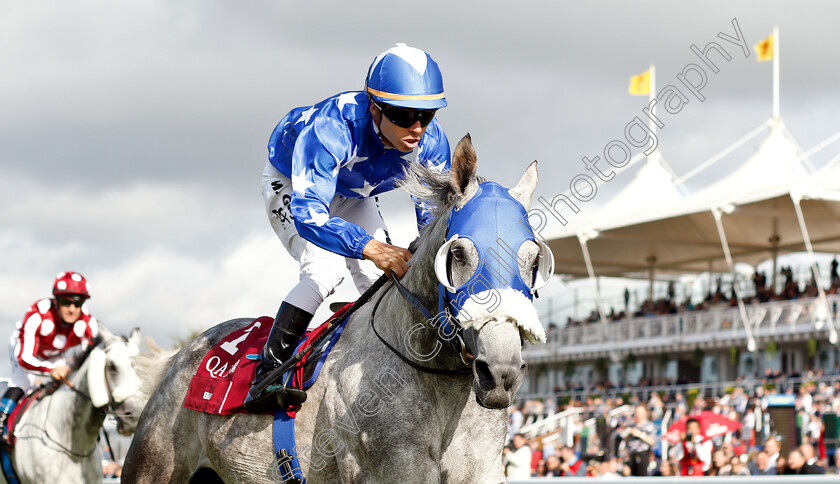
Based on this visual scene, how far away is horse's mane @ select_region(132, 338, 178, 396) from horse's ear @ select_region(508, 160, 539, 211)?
248 centimetres

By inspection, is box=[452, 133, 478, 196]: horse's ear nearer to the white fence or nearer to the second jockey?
the second jockey

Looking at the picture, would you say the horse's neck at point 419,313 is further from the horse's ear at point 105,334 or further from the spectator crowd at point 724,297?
the spectator crowd at point 724,297

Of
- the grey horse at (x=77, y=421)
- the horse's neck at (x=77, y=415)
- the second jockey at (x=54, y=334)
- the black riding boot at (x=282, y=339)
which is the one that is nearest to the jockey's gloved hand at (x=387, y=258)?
the black riding boot at (x=282, y=339)

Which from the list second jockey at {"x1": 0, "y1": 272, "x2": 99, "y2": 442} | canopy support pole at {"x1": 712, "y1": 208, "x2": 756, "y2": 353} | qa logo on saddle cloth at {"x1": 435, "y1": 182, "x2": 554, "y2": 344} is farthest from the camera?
canopy support pole at {"x1": 712, "y1": 208, "x2": 756, "y2": 353}

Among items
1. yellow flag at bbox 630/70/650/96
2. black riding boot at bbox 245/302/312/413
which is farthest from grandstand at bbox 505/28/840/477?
black riding boot at bbox 245/302/312/413

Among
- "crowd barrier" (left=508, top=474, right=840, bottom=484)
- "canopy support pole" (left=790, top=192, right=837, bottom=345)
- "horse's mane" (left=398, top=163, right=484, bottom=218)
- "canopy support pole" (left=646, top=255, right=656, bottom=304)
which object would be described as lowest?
"crowd barrier" (left=508, top=474, right=840, bottom=484)

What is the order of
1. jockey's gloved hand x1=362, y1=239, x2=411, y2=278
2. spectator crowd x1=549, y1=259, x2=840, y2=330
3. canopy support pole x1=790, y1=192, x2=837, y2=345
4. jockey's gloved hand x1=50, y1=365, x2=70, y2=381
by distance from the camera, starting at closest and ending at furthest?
jockey's gloved hand x1=362, y1=239, x2=411, y2=278
jockey's gloved hand x1=50, y1=365, x2=70, y2=381
canopy support pole x1=790, y1=192, x2=837, y2=345
spectator crowd x1=549, y1=259, x2=840, y2=330

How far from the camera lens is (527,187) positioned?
3627 mm

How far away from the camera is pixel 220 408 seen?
14.1 feet

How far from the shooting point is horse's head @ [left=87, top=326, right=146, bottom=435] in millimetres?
7977

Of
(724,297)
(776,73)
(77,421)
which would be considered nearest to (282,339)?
(77,421)

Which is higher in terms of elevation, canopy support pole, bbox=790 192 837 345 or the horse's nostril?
canopy support pole, bbox=790 192 837 345

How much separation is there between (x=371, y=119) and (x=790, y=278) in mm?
22072

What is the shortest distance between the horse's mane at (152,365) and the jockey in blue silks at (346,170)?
112 centimetres
